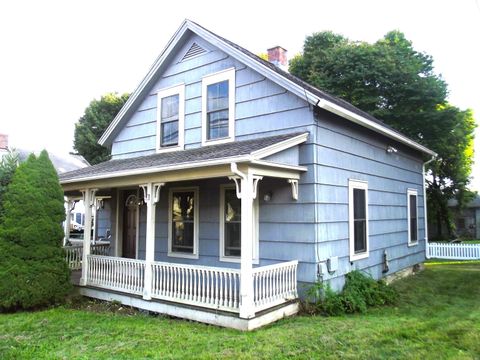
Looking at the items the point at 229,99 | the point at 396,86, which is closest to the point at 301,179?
the point at 229,99

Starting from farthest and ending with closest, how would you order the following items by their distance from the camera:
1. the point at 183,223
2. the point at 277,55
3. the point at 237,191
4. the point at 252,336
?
the point at 277,55
the point at 183,223
the point at 237,191
the point at 252,336

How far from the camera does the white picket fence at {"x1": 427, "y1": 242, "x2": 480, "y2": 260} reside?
1686 cm

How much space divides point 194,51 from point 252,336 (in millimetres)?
7286

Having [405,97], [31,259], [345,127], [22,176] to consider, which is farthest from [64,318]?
[405,97]

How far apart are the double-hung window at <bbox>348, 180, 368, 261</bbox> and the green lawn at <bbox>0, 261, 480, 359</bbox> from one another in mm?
1532

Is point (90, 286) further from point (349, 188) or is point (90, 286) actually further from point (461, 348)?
point (461, 348)

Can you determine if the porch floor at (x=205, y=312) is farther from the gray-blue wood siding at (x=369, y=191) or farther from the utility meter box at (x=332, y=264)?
the gray-blue wood siding at (x=369, y=191)

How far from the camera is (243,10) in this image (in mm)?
10141

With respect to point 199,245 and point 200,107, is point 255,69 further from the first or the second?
point 199,245

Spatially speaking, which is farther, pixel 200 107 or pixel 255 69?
pixel 200 107

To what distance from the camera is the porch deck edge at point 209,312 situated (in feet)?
20.3

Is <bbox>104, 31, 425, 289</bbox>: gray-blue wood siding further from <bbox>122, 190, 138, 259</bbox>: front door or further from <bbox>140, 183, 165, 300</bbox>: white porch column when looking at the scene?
<bbox>140, 183, 165, 300</bbox>: white porch column

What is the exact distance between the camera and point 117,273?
8570mm

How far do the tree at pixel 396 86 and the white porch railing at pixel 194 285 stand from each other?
1720cm
